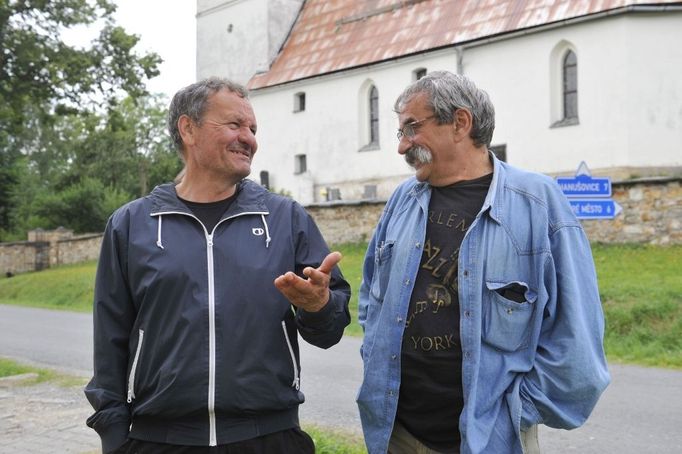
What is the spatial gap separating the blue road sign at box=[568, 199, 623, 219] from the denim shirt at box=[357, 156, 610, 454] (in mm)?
11712

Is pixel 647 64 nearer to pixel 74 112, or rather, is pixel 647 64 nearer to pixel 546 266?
pixel 74 112

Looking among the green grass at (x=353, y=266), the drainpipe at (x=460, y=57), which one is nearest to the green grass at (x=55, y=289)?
the green grass at (x=353, y=266)

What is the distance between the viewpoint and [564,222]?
341 cm

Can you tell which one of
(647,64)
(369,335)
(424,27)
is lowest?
(369,335)

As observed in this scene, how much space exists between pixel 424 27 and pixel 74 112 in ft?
51.4

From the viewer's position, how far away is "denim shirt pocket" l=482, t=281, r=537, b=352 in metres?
3.33

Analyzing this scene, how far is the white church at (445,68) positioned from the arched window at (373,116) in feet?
0.24

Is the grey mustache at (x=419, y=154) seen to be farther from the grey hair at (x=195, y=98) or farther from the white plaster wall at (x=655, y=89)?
the white plaster wall at (x=655, y=89)

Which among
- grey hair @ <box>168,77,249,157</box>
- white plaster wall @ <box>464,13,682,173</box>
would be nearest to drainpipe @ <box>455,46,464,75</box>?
white plaster wall @ <box>464,13,682,173</box>

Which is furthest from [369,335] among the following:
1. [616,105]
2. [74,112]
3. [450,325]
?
[616,105]

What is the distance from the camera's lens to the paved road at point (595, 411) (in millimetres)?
7105

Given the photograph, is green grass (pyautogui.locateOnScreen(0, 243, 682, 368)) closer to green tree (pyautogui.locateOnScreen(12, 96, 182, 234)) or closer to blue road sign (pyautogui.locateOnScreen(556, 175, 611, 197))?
blue road sign (pyautogui.locateOnScreen(556, 175, 611, 197))

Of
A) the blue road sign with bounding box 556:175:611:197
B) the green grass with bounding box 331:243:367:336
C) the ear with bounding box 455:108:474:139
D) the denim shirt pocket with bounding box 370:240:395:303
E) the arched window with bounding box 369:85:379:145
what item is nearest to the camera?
the ear with bounding box 455:108:474:139

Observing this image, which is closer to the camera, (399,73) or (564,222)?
(564,222)
